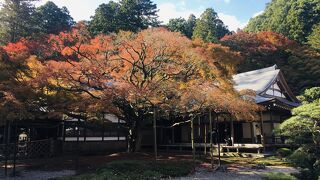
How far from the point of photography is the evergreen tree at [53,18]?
39594 millimetres

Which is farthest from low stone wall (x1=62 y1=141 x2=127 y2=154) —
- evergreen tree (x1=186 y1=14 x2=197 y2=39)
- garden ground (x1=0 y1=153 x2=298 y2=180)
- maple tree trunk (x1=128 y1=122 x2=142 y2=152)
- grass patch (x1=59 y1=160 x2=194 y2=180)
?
evergreen tree (x1=186 y1=14 x2=197 y2=39)

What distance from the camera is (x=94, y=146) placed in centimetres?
2153

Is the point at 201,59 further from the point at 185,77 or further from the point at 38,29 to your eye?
the point at 38,29

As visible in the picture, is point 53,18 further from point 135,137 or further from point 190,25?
point 135,137

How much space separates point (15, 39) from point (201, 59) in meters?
24.5

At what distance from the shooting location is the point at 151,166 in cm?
1345

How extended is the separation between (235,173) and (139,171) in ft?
14.1

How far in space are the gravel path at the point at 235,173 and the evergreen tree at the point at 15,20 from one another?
1065 inches

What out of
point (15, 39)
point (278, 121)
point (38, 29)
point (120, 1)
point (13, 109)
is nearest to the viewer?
point (13, 109)

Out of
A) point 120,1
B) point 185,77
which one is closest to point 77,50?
point 185,77

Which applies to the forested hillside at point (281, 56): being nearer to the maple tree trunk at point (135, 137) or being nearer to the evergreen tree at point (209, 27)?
the evergreen tree at point (209, 27)

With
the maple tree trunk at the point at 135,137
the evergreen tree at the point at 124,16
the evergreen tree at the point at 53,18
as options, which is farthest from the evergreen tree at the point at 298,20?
the maple tree trunk at the point at 135,137

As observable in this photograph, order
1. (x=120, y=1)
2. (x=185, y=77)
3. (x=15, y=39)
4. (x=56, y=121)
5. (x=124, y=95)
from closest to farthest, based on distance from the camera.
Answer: (x=124, y=95) → (x=185, y=77) → (x=56, y=121) → (x=15, y=39) → (x=120, y=1)

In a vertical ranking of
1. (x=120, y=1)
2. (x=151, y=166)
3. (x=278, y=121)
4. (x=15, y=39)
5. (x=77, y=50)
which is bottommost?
(x=151, y=166)
